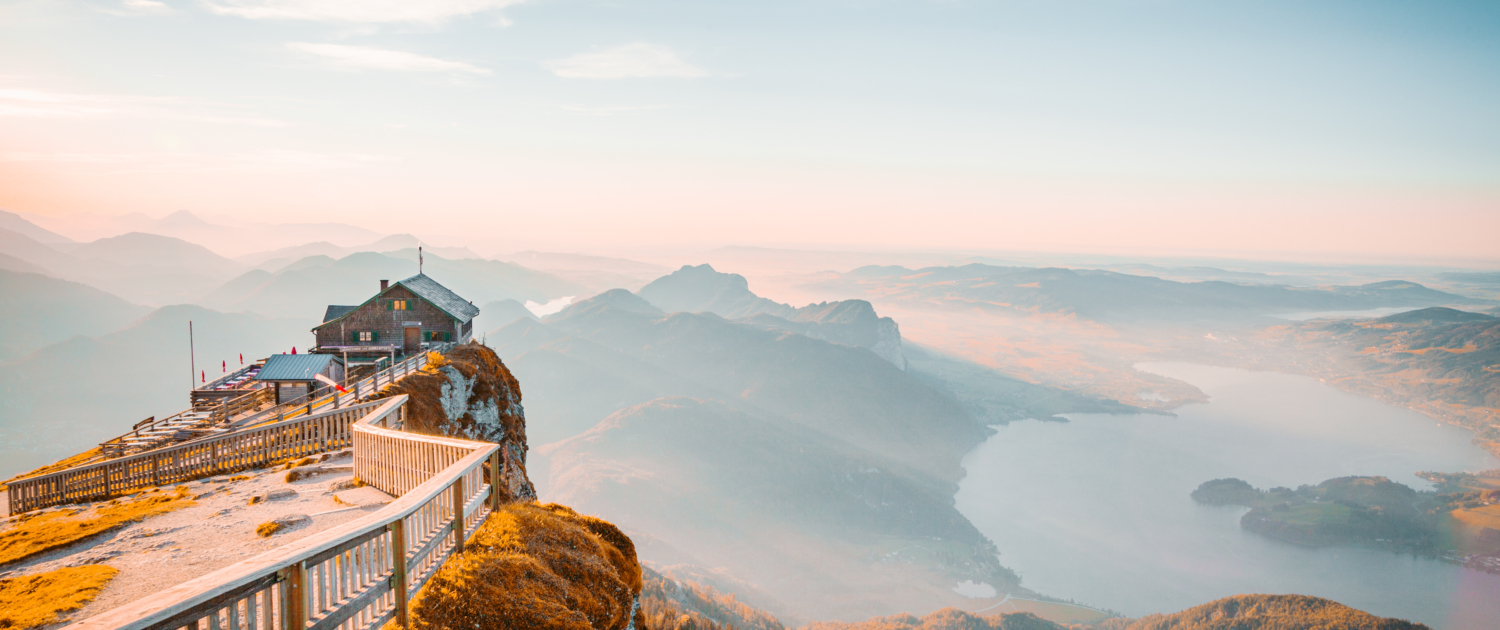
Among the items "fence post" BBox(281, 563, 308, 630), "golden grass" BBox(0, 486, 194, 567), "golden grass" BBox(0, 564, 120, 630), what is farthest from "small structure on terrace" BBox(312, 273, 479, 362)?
"fence post" BBox(281, 563, 308, 630)

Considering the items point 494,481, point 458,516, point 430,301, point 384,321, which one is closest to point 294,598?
point 458,516

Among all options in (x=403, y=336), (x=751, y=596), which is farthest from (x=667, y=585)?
(x=403, y=336)

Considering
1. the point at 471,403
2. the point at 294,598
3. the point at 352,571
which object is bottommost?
the point at 471,403

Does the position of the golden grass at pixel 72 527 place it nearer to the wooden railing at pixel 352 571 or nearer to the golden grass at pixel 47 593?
the golden grass at pixel 47 593

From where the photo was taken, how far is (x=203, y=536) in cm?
1228

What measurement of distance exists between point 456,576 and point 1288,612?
196 m

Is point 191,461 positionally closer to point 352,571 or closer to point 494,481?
point 494,481

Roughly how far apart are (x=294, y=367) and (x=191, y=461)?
1943 cm

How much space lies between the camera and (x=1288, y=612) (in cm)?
14100

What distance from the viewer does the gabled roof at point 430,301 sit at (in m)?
47.4

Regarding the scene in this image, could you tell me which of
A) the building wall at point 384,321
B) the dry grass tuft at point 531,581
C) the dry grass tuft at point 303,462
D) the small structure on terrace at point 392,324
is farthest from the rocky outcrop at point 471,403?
the dry grass tuft at point 531,581

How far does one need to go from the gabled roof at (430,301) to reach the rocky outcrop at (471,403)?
763 cm

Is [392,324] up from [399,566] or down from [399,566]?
down

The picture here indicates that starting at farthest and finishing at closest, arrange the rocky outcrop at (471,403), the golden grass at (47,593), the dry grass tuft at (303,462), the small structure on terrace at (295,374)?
the small structure on terrace at (295,374)
the rocky outcrop at (471,403)
the dry grass tuft at (303,462)
the golden grass at (47,593)
